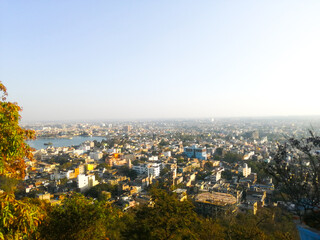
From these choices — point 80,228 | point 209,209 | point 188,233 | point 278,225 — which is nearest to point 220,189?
point 209,209

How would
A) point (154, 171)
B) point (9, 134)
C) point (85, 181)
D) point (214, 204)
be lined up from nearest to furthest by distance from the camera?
point (9, 134) → point (214, 204) → point (85, 181) → point (154, 171)

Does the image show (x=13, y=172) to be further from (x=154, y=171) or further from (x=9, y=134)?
(x=154, y=171)

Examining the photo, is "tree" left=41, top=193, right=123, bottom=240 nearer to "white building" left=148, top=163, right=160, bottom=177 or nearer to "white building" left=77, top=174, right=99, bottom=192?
"white building" left=77, top=174, right=99, bottom=192

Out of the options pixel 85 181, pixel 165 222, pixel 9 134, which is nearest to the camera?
pixel 9 134

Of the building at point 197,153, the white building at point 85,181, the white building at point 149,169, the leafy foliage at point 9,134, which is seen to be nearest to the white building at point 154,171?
the white building at point 149,169

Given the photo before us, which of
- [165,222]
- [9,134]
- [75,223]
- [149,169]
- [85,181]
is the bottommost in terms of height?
[149,169]

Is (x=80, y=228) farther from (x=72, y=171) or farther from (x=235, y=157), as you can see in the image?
(x=235, y=157)

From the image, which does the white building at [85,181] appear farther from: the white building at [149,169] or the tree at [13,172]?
the tree at [13,172]

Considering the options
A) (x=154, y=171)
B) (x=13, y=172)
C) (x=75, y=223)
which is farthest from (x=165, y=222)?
(x=154, y=171)
